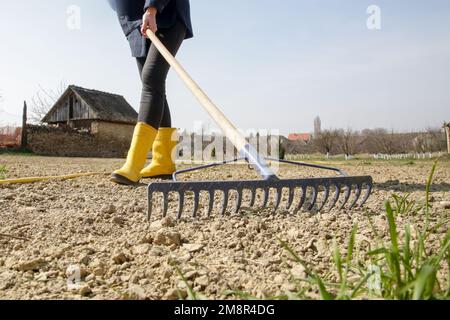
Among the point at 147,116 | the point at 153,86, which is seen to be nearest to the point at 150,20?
the point at 153,86

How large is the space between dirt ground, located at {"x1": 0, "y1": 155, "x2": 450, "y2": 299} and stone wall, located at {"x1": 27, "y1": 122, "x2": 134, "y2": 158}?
18.6 meters

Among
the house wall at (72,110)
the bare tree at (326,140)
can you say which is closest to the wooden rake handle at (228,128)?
the house wall at (72,110)

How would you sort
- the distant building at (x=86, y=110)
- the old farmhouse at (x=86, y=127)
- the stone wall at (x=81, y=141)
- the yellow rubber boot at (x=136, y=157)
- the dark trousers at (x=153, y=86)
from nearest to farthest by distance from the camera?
the yellow rubber boot at (x=136, y=157) → the dark trousers at (x=153, y=86) → the stone wall at (x=81, y=141) → the old farmhouse at (x=86, y=127) → the distant building at (x=86, y=110)

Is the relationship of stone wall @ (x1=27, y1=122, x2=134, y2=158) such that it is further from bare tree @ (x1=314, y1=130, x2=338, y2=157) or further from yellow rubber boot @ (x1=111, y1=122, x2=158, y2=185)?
yellow rubber boot @ (x1=111, y1=122, x2=158, y2=185)

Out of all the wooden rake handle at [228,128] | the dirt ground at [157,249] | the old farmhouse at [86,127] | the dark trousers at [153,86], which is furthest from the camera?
the old farmhouse at [86,127]

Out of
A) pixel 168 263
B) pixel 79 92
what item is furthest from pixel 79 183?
pixel 79 92

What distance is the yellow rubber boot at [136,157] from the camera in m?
2.73

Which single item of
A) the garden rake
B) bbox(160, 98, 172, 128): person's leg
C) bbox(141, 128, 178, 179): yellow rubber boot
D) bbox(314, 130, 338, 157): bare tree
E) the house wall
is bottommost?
the garden rake

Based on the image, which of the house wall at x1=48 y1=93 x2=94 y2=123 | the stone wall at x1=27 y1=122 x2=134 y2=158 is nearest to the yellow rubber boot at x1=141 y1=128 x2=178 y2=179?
the stone wall at x1=27 y1=122 x2=134 y2=158

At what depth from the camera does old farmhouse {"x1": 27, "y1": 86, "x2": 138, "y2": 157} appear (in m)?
19.0

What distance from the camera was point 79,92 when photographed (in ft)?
78.0

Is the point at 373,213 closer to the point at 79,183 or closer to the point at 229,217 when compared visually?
the point at 229,217

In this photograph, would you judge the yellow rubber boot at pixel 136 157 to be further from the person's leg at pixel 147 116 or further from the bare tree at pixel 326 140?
the bare tree at pixel 326 140
